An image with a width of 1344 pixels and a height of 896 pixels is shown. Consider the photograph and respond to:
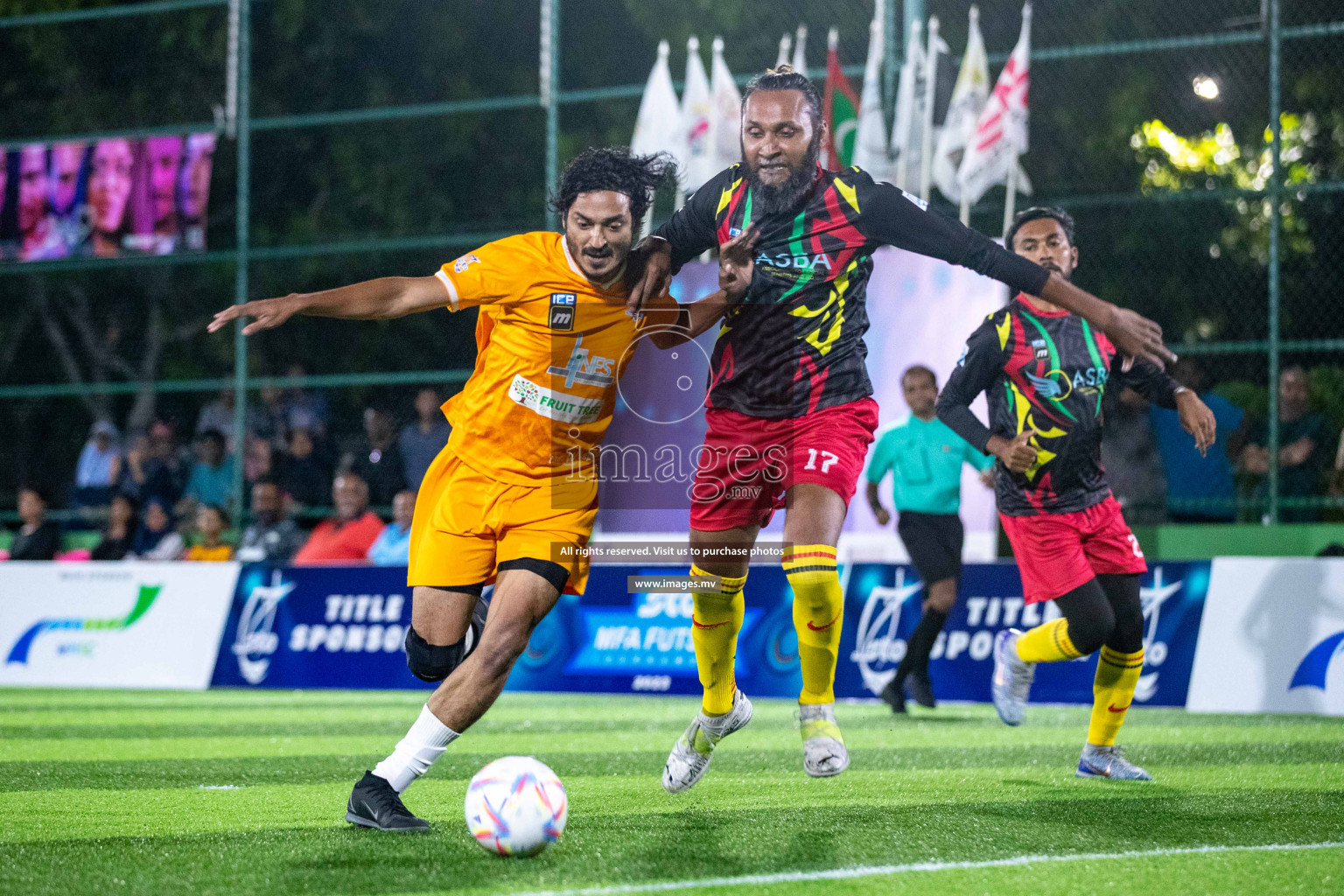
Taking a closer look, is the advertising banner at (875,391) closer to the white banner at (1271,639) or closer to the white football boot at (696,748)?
the white banner at (1271,639)

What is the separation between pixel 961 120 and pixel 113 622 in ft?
29.9

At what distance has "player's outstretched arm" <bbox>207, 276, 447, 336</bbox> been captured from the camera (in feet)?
16.8

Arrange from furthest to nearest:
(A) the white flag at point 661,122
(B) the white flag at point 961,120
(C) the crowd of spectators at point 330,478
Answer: (A) the white flag at point 661,122, (B) the white flag at point 961,120, (C) the crowd of spectators at point 330,478

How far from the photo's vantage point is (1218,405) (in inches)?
519

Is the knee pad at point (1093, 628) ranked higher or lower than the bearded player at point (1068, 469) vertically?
lower

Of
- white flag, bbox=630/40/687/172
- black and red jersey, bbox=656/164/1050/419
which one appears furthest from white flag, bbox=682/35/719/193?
black and red jersey, bbox=656/164/1050/419

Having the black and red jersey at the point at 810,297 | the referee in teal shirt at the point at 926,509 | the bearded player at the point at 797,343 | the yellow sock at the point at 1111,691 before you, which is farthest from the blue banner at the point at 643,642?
Answer: the black and red jersey at the point at 810,297

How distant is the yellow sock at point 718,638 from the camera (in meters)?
6.30

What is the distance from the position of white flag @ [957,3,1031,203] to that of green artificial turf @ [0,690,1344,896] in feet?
19.2

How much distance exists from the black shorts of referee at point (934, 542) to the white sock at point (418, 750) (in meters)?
6.02

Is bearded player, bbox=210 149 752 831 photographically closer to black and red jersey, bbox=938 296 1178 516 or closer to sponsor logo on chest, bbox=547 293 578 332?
sponsor logo on chest, bbox=547 293 578 332

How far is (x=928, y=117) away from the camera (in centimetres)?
1477

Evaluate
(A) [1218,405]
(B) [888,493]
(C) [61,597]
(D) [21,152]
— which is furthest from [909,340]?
(D) [21,152]

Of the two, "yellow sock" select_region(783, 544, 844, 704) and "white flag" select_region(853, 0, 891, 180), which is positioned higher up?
"white flag" select_region(853, 0, 891, 180)
